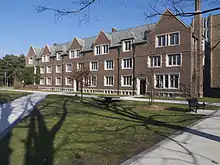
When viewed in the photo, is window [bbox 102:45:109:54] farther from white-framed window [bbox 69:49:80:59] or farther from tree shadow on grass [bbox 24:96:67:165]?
tree shadow on grass [bbox 24:96:67:165]

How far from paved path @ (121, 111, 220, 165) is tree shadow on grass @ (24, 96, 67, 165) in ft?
6.57

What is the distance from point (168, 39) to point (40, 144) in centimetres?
2573

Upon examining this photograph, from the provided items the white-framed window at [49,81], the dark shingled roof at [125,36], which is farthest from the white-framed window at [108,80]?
the white-framed window at [49,81]

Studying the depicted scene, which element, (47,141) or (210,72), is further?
(210,72)

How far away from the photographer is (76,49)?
42312mm

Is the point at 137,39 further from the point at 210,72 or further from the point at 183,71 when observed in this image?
the point at 210,72

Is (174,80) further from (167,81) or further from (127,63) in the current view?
(127,63)

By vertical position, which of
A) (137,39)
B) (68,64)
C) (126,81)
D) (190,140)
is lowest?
(190,140)

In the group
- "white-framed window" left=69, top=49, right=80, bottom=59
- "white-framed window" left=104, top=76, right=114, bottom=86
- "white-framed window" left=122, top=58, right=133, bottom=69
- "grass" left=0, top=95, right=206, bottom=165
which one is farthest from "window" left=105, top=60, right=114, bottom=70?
"grass" left=0, top=95, right=206, bottom=165

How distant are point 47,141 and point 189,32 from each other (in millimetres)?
24830

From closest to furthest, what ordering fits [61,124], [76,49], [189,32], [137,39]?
[61,124]
[189,32]
[137,39]
[76,49]

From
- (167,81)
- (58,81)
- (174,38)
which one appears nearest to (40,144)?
(167,81)

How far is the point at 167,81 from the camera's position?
93.1 feet

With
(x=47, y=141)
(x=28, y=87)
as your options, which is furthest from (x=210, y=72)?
(x=28, y=87)
